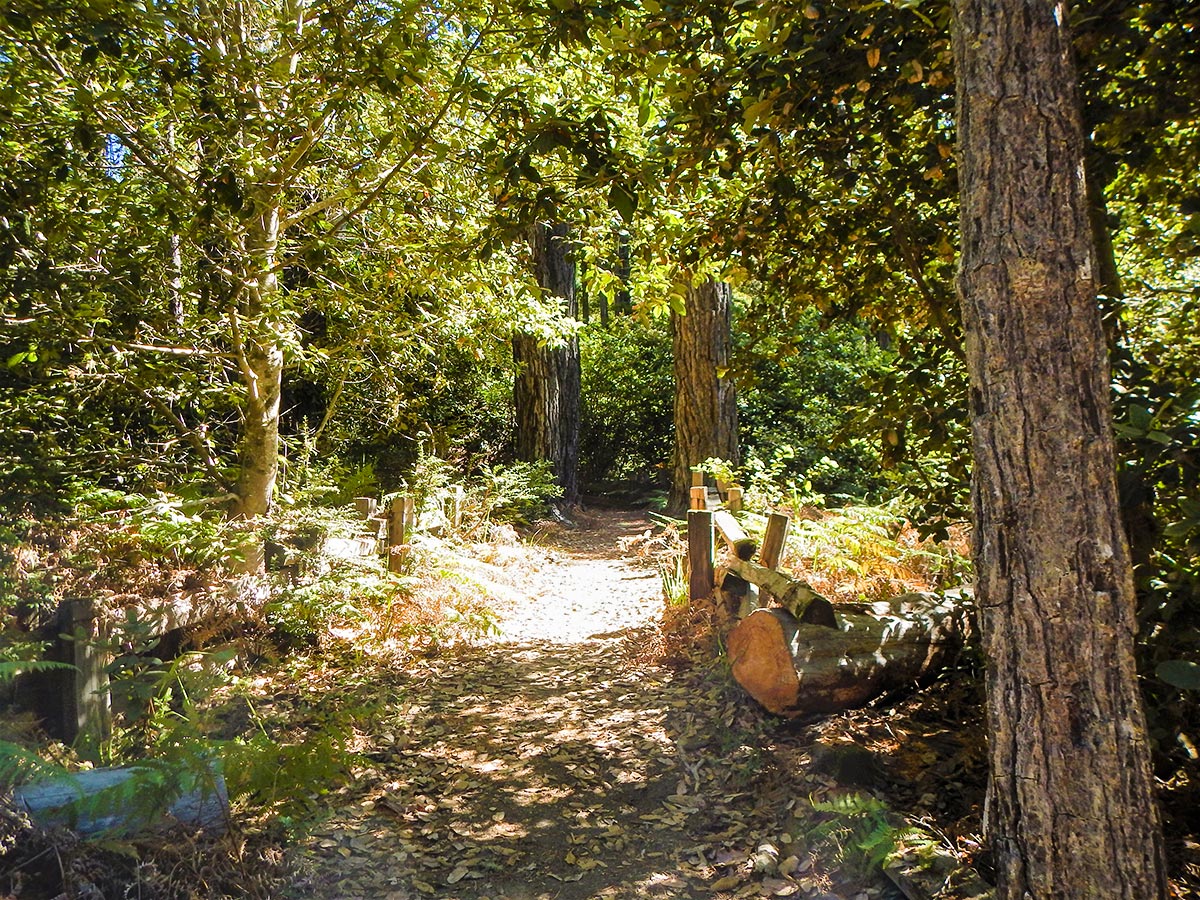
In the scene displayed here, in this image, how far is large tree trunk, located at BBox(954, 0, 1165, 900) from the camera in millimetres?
2479

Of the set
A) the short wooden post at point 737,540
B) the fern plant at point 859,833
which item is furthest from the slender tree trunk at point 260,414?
the fern plant at point 859,833

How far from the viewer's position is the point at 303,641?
6.39m

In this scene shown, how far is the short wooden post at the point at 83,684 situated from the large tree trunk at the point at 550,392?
9491mm

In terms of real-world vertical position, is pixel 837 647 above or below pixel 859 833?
above

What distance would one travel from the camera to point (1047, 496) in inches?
99.0

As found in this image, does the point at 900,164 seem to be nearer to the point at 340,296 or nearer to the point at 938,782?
the point at 938,782

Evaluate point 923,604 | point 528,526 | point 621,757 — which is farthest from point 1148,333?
point 528,526

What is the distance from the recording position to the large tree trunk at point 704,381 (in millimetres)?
11602

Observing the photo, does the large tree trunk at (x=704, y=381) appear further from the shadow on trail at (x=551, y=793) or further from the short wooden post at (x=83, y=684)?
the short wooden post at (x=83, y=684)

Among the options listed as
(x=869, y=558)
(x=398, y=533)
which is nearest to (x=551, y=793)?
(x=869, y=558)

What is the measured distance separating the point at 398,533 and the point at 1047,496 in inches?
239

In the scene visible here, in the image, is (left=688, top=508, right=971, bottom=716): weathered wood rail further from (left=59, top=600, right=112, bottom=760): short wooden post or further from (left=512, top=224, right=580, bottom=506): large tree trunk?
(left=512, top=224, right=580, bottom=506): large tree trunk

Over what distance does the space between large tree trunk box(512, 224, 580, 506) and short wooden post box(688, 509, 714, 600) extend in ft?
23.0

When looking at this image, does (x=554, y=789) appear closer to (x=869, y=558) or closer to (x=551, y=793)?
(x=551, y=793)
